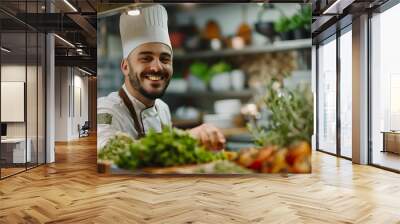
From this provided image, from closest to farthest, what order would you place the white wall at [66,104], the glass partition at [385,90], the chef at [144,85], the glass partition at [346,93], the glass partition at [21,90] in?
the chef at [144,85], the glass partition at [21,90], the glass partition at [385,90], the glass partition at [346,93], the white wall at [66,104]

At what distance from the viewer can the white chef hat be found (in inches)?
217

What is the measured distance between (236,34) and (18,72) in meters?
3.68

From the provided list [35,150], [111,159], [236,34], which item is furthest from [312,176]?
[35,150]

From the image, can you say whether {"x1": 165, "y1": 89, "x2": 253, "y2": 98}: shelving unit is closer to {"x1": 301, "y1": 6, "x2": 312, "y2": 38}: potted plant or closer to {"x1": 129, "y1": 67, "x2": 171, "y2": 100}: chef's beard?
{"x1": 129, "y1": 67, "x2": 171, "y2": 100}: chef's beard

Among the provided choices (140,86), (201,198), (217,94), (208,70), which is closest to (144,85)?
(140,86)

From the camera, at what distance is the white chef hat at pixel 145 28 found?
5.50 m

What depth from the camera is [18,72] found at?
6535 mm

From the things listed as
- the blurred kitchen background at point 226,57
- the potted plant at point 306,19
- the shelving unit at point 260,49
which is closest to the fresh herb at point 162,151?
the blurred kitchen background at point 226,57

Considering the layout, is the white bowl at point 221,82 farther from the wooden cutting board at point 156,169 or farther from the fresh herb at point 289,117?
the wooden cutting board at point 156,169

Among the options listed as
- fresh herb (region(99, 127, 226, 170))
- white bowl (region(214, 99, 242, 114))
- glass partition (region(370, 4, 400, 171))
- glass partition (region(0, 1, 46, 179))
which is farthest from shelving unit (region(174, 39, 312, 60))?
glass partition (region(0, 1, 46, 179))

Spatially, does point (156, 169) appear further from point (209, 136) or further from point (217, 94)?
point (217, 94)

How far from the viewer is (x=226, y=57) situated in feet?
18.2

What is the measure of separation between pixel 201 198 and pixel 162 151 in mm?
1104

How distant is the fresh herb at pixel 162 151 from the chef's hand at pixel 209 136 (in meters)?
0.08
